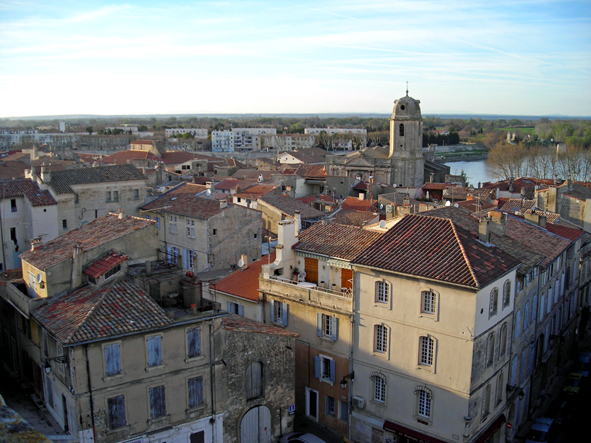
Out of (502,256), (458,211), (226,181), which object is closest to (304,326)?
(502,256)

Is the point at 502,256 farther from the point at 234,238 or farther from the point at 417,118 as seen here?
the point at 417,118

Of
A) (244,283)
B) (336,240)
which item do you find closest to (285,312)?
(244,283)

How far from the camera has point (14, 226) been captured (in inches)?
1243

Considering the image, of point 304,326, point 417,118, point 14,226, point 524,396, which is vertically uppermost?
point 417,118

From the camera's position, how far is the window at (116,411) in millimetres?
15750

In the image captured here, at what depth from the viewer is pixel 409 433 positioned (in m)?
18.9

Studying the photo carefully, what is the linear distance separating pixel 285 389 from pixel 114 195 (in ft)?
69.2

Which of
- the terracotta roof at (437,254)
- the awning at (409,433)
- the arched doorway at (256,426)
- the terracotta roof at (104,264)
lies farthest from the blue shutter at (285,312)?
the terracotta roof at (104,264)

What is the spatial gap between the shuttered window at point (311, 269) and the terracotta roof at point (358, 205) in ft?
80.2

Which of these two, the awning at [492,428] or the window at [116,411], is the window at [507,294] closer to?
the awning at [492,428]

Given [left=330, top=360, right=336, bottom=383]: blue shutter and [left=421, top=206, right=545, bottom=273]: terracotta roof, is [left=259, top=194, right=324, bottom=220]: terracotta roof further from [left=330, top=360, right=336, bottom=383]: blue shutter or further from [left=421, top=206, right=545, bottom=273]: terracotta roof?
[left=330, top=360, right=336, bottom=383]: blue shutter

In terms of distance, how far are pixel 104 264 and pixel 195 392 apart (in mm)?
4830

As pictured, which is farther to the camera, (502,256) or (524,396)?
(524,396)

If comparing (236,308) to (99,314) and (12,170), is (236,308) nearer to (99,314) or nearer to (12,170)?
(99,314)
